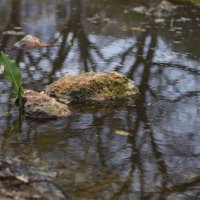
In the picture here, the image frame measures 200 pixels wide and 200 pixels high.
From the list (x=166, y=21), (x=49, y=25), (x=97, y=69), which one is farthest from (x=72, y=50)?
(x=166, y=21)

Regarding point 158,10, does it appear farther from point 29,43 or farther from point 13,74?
point 13,74

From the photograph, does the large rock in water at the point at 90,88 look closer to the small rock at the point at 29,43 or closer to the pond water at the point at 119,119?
the pond water at the point at 119,119

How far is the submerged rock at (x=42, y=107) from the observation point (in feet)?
23.3


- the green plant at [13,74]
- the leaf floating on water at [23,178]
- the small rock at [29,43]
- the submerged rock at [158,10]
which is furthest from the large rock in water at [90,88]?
the submerged rock at [158,10]

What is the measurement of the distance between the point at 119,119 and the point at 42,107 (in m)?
1.14

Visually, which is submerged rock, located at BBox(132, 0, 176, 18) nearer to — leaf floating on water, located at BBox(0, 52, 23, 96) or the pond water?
the pond water

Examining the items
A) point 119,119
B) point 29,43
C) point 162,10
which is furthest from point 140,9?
point 119,119

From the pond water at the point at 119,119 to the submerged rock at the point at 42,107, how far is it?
0.47ft

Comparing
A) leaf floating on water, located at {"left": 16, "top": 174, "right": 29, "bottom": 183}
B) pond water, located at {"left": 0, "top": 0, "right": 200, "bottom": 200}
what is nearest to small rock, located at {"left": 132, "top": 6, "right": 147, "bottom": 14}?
pond water, located at {"left": 0, "top": 0, "right": 200, "bottom": 200}

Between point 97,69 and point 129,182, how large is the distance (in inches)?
180

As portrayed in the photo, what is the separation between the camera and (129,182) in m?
5.36

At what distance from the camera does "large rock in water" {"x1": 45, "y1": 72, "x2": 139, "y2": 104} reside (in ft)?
26.1

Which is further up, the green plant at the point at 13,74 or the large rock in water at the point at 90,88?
the green plant at the point at 13,74

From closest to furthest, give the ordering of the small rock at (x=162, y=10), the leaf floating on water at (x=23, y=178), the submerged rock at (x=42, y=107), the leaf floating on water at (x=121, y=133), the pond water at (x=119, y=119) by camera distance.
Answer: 1. the leaf floating on water at (x=23, y=178)
2. the pond water at (x=119, y=119)
3. the leaf floating on water at (x=121, y=133)
4. the submerged rock at (x=42, y=107)
5. the small rock at (x=162, y=10)
